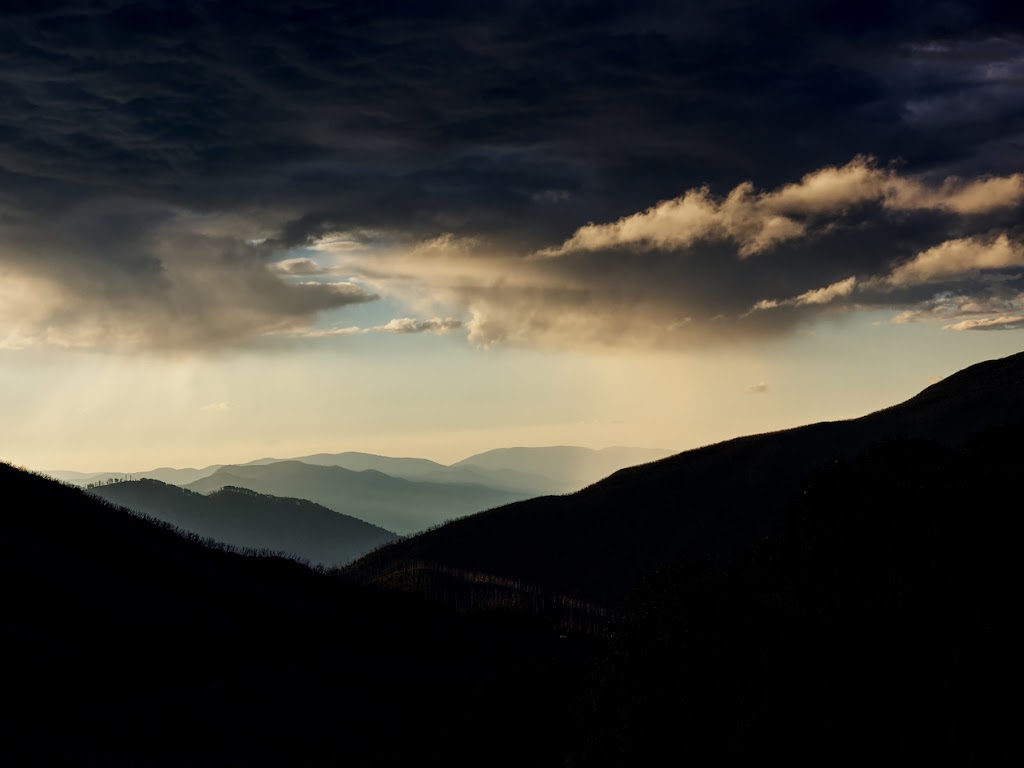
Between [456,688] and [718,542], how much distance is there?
6082 cm

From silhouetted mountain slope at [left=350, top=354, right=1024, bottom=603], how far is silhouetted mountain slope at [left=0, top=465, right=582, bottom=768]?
129 feet

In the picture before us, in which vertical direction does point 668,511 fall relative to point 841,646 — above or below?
above

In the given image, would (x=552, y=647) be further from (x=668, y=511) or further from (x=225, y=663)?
(x=668, y=511)

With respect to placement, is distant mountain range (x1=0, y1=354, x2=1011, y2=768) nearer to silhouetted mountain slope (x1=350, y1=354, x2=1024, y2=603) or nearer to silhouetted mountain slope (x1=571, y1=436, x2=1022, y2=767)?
silhouetted mountain slope (x1=571, y1=436, x2=1022, y2=767)

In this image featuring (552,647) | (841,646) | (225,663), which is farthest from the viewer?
(552,647)

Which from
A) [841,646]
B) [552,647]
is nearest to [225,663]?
[552,647]

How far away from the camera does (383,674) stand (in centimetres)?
4322

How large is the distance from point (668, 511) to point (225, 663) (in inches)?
2937

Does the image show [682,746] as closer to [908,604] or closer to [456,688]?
[908,604]

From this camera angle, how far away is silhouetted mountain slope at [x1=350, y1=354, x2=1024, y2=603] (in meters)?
99.2

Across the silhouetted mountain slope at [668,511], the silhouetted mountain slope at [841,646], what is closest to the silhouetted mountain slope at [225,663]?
the silhouetted mountain slope at [841,646]

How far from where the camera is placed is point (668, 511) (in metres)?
109

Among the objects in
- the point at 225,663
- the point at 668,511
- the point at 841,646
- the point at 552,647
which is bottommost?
the point at 552,647

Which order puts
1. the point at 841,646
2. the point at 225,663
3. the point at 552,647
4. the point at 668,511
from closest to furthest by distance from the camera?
the point at 841,646, the point at 225,663, the point at 552,647, the point at 668,511
